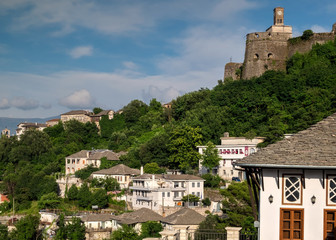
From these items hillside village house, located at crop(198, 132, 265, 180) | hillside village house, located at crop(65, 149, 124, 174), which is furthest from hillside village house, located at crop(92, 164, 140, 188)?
hillside village house, located at crop(198, 132, 265, 180)

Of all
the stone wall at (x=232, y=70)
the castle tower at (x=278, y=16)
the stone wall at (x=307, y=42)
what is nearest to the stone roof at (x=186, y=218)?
the stone wall at (x=307, y=42)

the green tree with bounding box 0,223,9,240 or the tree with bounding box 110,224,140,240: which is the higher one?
the tree with bounding box 110,224,140,240

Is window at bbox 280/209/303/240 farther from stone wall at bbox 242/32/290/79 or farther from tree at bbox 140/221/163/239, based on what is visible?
stone wall at bbox 242/32/290/79

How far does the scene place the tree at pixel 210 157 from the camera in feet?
182

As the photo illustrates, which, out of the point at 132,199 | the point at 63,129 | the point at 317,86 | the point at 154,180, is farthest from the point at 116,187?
the point at 63,129

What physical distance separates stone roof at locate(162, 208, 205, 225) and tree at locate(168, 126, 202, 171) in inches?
520

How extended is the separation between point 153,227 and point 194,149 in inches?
715

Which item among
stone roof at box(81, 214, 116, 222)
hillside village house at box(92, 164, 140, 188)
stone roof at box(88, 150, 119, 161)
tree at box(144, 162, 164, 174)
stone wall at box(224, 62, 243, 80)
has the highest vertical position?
stone wall at box(224, 62, 243, 80)

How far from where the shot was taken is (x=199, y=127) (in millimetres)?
62531

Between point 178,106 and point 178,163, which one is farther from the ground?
point 178,106

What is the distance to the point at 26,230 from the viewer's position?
49.4m

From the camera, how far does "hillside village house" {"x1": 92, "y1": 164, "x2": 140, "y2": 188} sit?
200 ft

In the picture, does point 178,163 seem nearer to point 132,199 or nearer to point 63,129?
point 132,199

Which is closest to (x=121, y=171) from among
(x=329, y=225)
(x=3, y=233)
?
(x=3, y=233)
